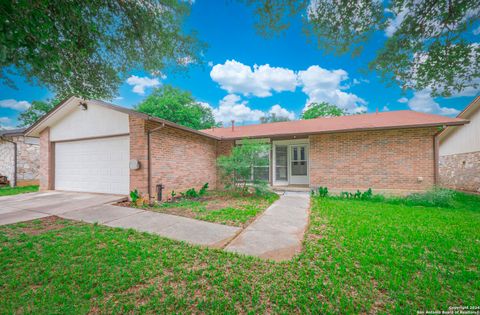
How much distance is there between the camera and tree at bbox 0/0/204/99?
9.28 ft

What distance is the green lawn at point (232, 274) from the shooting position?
1996 mm

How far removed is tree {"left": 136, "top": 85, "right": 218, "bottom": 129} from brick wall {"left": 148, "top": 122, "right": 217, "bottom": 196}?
46.8 ft

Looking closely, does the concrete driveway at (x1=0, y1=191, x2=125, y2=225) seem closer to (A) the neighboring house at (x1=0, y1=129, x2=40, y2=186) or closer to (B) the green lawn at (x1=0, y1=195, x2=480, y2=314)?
(B) the green lawn at (x1=0, y1=195, x2=480, y2=314)

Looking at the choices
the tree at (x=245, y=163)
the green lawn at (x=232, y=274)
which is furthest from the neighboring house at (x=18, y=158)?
the tree at (x=245, y=163)

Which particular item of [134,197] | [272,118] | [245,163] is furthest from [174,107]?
[272,118]

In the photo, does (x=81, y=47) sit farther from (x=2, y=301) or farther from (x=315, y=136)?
(x=315, y=136)

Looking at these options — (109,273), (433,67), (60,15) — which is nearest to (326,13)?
(433,67)

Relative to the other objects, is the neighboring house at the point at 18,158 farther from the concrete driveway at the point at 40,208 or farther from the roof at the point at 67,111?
the concrete driveway at the point at 40,208

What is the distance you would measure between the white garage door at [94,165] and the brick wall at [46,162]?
0.21 m

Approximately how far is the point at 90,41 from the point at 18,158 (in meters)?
12.8

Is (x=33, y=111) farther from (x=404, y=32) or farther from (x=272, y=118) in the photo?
(x=404, y=32)

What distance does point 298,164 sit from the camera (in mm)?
10352

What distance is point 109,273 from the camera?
8.26ft

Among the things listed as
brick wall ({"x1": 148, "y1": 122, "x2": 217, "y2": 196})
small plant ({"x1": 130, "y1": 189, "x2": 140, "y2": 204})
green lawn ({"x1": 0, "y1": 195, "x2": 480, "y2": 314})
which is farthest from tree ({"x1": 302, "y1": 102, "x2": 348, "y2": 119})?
small plant ({"x1": 130, "y1": 189, "x2": 140, "y2": 204})
